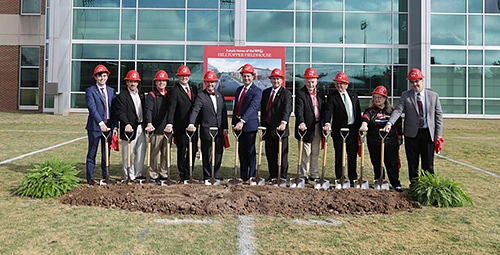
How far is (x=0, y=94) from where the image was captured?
24047 millimetres

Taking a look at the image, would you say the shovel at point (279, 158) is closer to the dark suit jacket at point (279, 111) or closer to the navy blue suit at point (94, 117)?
the dark suit jacket at point (279, 111)

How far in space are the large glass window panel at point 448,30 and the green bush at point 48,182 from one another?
1990 centimetres

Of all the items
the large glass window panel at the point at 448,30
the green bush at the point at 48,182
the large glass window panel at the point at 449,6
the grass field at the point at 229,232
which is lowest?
the grass field at the point at 229,232

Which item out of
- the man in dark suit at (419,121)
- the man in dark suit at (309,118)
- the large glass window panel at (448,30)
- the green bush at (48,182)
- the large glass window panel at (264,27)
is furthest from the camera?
the large glass window panel at (264,27)

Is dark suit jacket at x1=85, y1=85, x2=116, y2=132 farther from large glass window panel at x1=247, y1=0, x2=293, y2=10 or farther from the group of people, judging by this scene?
large glass window panel at x1=247, y1=0, x2=293, y2=10

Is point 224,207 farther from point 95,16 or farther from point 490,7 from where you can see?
point 490,7

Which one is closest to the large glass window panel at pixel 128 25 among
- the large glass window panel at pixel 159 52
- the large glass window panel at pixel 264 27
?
the large glass window panel at pixel 159 52

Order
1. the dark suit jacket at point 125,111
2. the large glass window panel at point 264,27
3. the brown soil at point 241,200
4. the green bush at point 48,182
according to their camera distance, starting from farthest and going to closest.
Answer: the large glass window panel at point 264,27 → the dark suit jacket at point 125,111 → the green bush at point 48,182 → the brown soil at point 241,200

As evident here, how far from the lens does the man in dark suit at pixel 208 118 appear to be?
6.39 meters

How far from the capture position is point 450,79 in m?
21.1

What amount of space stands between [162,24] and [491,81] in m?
17.1

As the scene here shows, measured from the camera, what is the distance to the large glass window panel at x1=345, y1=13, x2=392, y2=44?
70.2 ft

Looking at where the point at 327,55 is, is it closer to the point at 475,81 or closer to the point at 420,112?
the point at 475,81

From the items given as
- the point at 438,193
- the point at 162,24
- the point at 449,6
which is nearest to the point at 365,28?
the point at 449,6
